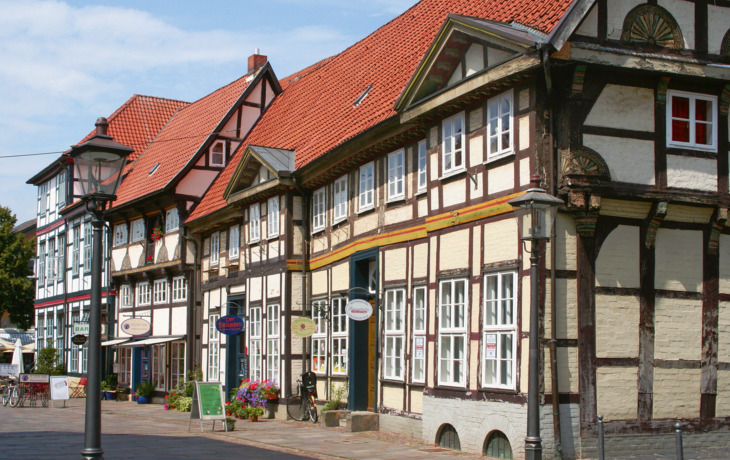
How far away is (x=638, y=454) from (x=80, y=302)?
3187 centimetres

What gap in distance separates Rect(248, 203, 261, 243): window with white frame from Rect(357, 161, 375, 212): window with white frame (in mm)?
5774

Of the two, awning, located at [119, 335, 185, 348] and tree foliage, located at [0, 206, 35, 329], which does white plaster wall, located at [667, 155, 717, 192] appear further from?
tree foliage, located at [0, 206, 35, 329]

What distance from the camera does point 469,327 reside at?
50.6 ft

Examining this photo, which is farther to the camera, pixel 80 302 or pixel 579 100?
pixel 80 302

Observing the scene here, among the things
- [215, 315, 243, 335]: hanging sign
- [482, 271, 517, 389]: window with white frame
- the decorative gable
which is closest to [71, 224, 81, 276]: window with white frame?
[215, 315, 243, 335]: hanging sign

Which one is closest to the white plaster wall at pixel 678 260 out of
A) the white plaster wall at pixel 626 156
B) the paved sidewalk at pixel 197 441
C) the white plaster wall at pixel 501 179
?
the white plaster wall at pixel 626 156

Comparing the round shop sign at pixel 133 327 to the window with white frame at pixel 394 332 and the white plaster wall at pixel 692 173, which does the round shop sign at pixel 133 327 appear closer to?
the window with white frame at pixel 394 332

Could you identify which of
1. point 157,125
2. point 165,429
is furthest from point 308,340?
point 157,125

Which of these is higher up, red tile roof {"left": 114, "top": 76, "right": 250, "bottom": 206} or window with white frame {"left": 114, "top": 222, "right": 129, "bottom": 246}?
red tile roof {"left": 114, "top": 76, "right": 250, "bottom": 206}

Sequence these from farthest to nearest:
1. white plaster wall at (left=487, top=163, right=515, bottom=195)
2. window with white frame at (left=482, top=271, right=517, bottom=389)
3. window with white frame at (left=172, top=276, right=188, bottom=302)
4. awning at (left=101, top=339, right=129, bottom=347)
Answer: awning at (left=101, top=339, right=129, bottom=347) → window with white frame at (left=172, top=276, right=188, bottom=302) → white plaster wall at (left=487, top=163, right=515, bottom=195) → window with white frame at (left=482, top=271, right=517, bottom=389)

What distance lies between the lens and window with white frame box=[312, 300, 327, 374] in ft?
74.3

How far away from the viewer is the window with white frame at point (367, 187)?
2009 centimetres

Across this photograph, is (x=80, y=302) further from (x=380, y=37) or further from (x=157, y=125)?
(x=380, y=37)

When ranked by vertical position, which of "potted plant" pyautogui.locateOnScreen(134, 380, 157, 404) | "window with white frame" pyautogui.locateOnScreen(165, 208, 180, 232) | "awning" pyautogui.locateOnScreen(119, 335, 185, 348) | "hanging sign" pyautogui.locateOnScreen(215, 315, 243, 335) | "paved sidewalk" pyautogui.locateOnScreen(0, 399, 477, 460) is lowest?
"potted plant" pyautogui.locateOnScreen(134, 380, 157, 404)
